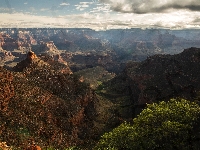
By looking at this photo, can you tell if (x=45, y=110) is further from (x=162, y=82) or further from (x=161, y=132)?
(x=162, y=82)

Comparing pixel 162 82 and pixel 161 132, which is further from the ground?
pixel 161 132

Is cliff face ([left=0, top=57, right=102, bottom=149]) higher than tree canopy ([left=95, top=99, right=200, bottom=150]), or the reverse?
tree canopy ([left=95, top=99, right=200, bottom=150])

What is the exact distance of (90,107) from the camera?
13388 centimetres

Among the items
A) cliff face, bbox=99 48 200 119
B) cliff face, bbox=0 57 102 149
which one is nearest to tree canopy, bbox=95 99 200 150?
cliff face, bbox=0 57 102 149

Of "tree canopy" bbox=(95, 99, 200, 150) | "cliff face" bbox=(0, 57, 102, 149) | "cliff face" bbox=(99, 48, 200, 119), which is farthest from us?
"cliff face" bbox=(99, 48, 200, 119)

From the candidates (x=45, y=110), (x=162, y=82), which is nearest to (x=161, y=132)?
(x=45, y=110)

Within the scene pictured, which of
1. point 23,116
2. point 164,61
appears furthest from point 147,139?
point 164,61

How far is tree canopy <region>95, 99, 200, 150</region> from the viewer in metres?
51.1

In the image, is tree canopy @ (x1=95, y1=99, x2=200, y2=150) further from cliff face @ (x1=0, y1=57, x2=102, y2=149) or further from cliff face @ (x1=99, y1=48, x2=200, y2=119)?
A: cliff face @ (x1=99, y1=48, x2=200, y2=119)

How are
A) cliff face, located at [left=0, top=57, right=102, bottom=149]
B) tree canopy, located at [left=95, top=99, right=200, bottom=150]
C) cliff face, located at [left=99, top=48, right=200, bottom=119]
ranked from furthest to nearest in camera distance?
cliff face, located at [left=99, top=48, right=200, bottom=119]
cliff face, located at [left=0, top=57, right=102, bottom=149]
tree canopy, located at [left=95, top=99, right=200, bottom=150]

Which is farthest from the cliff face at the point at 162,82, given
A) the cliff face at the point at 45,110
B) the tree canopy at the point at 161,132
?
the tree canopy at the point at 161,132

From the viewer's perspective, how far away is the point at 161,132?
172 feet

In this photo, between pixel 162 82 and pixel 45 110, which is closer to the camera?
pixel 45 110

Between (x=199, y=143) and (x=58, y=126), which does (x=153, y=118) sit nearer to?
(x=199, y=143)
